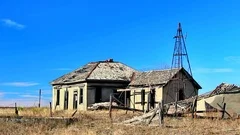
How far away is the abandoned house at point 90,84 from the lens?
4250 centimetres

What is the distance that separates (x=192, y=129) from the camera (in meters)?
17.8

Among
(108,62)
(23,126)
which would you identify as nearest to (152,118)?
(23,126)

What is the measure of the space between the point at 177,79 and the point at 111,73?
26.1ft

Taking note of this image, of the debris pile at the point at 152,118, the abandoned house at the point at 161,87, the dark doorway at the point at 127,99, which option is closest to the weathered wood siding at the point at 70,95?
the dark doorway at the point at 127,99

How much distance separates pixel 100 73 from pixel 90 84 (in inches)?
72.0

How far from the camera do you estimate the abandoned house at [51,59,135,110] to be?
139 feet

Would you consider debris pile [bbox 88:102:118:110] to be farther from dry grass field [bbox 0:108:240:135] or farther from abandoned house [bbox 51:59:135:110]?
dry grass field [bbox 0:108:240:135]

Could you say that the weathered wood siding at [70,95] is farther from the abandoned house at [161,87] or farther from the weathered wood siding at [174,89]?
the weathered wood siding at [174,89]

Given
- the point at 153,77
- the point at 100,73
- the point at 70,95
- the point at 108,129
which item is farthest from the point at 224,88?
the point at 70,95

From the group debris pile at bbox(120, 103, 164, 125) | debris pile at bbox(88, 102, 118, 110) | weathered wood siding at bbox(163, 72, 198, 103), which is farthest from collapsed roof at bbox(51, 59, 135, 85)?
debris pile at bbox(120, 103, 164, 125)

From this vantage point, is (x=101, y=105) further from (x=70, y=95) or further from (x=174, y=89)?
(x=174, y=89)

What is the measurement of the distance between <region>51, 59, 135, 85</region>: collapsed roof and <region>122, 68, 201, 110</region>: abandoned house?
2335 millimetres

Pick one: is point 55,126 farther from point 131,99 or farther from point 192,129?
point 131,99

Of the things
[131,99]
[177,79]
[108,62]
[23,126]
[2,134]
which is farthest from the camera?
Answer: [108,62]
